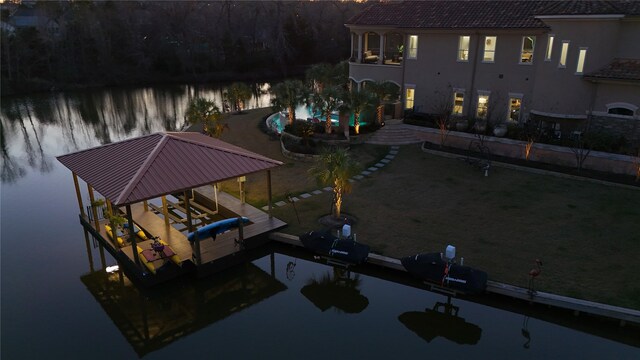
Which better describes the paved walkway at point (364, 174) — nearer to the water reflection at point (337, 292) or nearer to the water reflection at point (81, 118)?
the water reflection at point (337, 292)

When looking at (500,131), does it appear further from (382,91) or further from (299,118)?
(299,118)

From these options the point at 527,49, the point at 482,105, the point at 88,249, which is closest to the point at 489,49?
the point at 527,49

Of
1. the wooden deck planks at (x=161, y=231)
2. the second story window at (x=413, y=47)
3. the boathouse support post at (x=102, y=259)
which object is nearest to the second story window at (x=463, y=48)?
the second story window at (x=413, y=47)

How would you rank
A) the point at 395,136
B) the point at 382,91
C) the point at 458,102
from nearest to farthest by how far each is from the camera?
the point at 395,136 → the point at 458,102 → the point at 382,91

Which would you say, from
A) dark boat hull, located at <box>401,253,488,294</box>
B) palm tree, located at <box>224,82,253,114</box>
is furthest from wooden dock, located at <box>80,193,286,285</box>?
palm tree, located at <box>224,82,253,114</box>

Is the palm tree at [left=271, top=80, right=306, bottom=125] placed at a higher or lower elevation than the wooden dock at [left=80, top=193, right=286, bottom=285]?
higher

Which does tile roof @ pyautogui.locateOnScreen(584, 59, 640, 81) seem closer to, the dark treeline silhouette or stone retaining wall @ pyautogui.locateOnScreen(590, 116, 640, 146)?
stone retaining wall @ pyautogui.locateOnScreen(590, 116, 640, 146)
